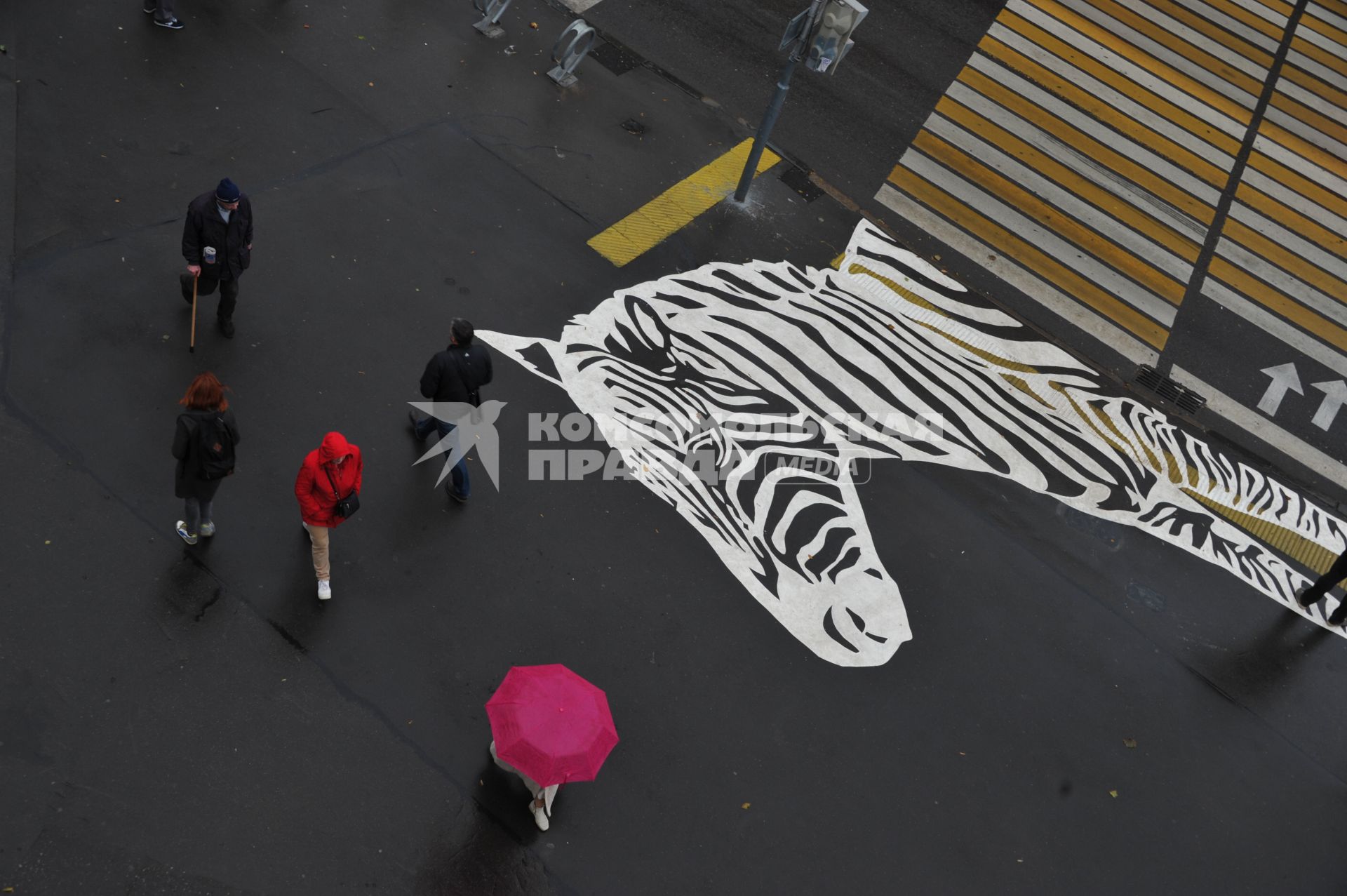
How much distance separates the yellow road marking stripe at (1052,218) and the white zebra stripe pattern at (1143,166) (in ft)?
0.08

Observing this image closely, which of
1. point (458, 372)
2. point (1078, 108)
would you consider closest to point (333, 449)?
point (458, 372)

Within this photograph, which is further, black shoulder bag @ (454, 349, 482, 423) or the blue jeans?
the blue jeans

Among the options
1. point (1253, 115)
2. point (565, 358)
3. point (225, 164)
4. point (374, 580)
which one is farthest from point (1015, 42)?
point (374, 580)

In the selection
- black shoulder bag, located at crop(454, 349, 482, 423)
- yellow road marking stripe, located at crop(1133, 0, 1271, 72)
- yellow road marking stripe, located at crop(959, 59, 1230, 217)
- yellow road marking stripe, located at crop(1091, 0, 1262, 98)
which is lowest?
black shoulder bag, located at crop(454, 349, 482, 423)

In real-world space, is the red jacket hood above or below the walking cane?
above

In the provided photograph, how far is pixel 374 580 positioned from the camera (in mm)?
8625

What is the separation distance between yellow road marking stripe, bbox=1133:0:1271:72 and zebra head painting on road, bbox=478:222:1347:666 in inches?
303

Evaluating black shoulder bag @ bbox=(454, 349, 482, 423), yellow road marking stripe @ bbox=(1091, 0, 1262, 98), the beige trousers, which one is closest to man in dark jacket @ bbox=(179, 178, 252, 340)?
black shoulder bag @ bbox=(454, 349, 482, 423)

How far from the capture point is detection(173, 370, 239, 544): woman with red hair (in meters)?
7.34

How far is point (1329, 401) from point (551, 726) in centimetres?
1088

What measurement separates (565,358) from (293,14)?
6429mm

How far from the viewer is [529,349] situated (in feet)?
35.1

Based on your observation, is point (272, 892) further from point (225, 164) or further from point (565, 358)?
point (225, 164)

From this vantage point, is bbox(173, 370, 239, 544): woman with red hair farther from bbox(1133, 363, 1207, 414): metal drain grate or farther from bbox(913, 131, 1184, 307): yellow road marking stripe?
bbox(913, 131, 1184, 307): yellow road marking stripe
